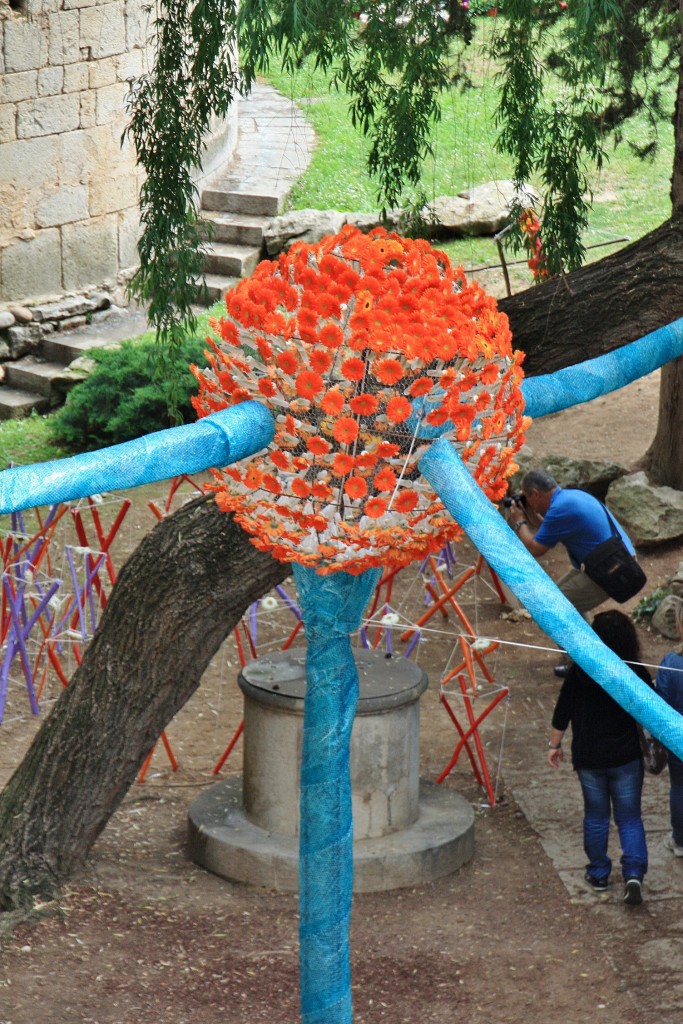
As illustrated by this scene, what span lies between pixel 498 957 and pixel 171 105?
12.4ft

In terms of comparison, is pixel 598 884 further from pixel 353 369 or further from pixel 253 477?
pixel 353 369

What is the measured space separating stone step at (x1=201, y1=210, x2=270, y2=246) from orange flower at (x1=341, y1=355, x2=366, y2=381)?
35.4 feet

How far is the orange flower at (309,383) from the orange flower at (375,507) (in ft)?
0.84

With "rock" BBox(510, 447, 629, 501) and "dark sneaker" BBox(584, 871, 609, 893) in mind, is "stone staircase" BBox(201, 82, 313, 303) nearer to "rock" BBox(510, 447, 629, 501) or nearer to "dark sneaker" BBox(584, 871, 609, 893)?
"rock" BBox(510, 447, 629, 501)

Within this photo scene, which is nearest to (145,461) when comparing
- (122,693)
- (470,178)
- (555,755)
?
(122,693)

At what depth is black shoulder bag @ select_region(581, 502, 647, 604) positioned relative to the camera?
6.80 metres

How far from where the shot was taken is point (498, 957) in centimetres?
496

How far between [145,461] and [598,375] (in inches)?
60.0

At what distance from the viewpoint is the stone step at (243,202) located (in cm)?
1390

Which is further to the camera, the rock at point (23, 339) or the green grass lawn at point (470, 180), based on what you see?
the green grass lawn at point (470, 180)

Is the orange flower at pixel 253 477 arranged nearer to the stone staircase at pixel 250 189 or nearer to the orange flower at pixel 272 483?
the orange flower at pixel 272 483

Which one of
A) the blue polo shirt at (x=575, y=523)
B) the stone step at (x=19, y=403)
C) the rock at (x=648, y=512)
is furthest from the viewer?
the stone step at (x=19, y=403)

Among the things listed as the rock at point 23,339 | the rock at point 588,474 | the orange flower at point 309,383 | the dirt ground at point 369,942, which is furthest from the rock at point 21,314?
the orange flower at point 309,383

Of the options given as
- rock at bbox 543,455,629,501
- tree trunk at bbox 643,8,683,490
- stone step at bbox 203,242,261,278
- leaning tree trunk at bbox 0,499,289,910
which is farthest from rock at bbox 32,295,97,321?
leaning tree trunk at bbox 0,499,289,910
